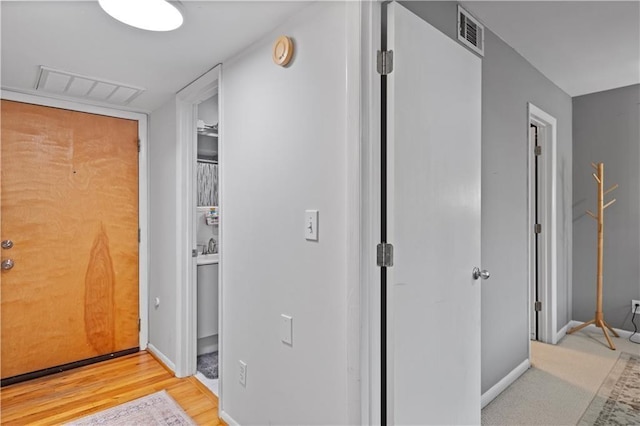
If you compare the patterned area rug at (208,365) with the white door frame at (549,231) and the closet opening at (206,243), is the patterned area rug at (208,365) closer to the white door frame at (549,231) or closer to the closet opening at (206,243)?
the closet opening at (206,243)

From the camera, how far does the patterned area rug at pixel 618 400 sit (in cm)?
209

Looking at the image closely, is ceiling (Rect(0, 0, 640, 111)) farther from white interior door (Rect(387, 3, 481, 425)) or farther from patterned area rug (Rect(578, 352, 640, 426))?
patterned area rug (Rect(578, 352, 640, 426))

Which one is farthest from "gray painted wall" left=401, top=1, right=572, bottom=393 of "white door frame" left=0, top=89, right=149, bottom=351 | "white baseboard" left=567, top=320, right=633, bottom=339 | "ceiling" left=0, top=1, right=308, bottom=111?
"white door frame" left=0, top=89, right=149, bottom=351

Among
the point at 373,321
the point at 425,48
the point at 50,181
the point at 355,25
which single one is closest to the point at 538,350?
the point at 373,321

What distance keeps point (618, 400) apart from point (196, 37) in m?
3.37

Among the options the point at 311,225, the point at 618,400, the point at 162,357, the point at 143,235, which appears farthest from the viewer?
the point at 143,235

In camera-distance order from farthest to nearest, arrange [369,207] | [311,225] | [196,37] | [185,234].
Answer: [185,234] → [196,37] → [311,225] → [369,207]

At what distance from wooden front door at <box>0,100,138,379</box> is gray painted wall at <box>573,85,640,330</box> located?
14.3 feet

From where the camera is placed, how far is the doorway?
2596mm

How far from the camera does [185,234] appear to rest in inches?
105

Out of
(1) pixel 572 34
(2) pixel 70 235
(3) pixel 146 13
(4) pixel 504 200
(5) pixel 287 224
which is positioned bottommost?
(2) pixel 70 235

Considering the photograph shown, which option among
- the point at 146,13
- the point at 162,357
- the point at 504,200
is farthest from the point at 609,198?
the point at 162,357

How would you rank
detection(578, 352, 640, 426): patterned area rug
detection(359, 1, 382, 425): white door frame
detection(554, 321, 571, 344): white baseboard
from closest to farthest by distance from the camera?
1. detection(359, 1, 382, 425): white door frame
2. detection(578, 352, 640, 426): patterned area rug
3. detection(554, 321, 571, 344): white baseboard

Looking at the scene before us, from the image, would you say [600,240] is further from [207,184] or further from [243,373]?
[207,184]
